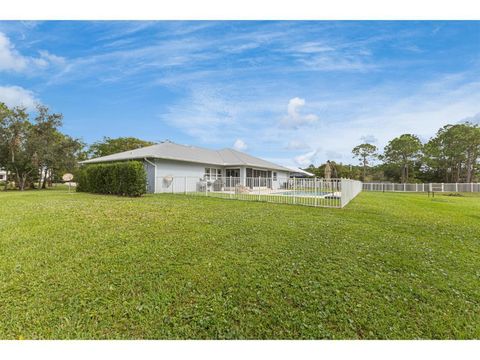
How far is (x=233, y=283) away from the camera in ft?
10.1

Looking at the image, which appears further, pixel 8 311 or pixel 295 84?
pixel 295 84

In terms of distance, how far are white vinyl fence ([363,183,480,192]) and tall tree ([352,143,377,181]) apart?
10.3 m

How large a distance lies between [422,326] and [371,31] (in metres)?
5.37

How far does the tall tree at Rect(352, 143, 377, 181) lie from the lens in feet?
131

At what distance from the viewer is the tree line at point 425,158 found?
30.5 m

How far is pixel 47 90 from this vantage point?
8.87 meters

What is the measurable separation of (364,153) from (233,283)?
44.6 meters

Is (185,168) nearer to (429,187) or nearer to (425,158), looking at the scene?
(429,187)

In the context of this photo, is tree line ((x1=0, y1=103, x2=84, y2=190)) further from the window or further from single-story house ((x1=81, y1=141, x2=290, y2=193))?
the window

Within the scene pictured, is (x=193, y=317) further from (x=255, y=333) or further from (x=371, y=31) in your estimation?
(x=371, y=31)

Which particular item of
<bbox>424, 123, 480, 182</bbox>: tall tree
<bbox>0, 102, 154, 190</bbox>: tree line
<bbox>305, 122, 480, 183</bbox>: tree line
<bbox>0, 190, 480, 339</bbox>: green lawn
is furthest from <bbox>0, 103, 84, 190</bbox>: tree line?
<bbox>424, 123, 480, 182</bbox>: tall tree
